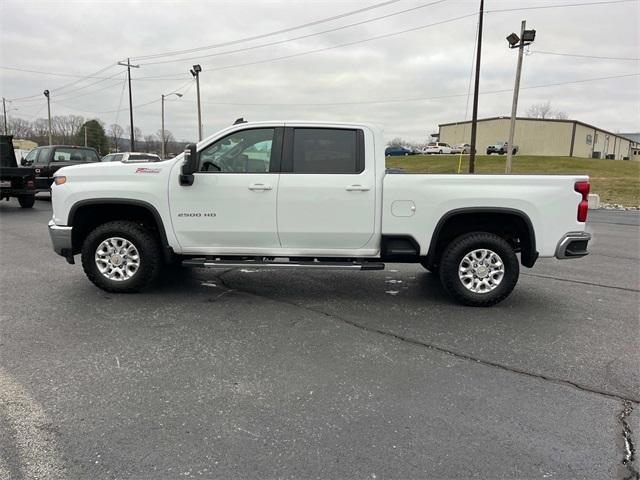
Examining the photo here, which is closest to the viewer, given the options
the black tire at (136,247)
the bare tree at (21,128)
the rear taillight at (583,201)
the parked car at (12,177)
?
the rear taillight at (583,201)

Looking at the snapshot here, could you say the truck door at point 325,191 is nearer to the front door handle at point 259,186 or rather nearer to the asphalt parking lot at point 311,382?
the front door handle at point 259,186

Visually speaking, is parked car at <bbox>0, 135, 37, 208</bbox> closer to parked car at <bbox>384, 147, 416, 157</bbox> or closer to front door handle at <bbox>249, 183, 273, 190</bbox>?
front door handle at <bbox>249, 183, 273, 190</bbox>

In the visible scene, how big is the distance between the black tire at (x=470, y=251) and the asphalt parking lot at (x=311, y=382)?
0.17 metres

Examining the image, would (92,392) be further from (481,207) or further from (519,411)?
(481,207)

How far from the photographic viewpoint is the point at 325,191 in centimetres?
514

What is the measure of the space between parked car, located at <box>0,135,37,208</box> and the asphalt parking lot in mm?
9008

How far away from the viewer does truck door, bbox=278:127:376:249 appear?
A: 203 inches

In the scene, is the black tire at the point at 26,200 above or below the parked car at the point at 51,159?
below

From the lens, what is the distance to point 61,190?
5.33 meters

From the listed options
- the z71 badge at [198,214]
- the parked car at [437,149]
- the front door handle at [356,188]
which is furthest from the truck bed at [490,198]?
the parked car at [437,149]

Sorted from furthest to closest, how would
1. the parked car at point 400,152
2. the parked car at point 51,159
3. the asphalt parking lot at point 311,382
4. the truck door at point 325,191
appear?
the parked car at point 400,152 < the parked car at point 51,159 < the truck door at point 325,191 < the asphalt parking lot at point 311,382

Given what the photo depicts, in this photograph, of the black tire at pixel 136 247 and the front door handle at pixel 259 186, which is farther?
the black tire at pixel 136 247

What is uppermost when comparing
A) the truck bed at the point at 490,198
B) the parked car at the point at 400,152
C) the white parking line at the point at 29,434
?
the parked car at the point at 400,152

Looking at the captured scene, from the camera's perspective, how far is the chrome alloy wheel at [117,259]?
5410mm
